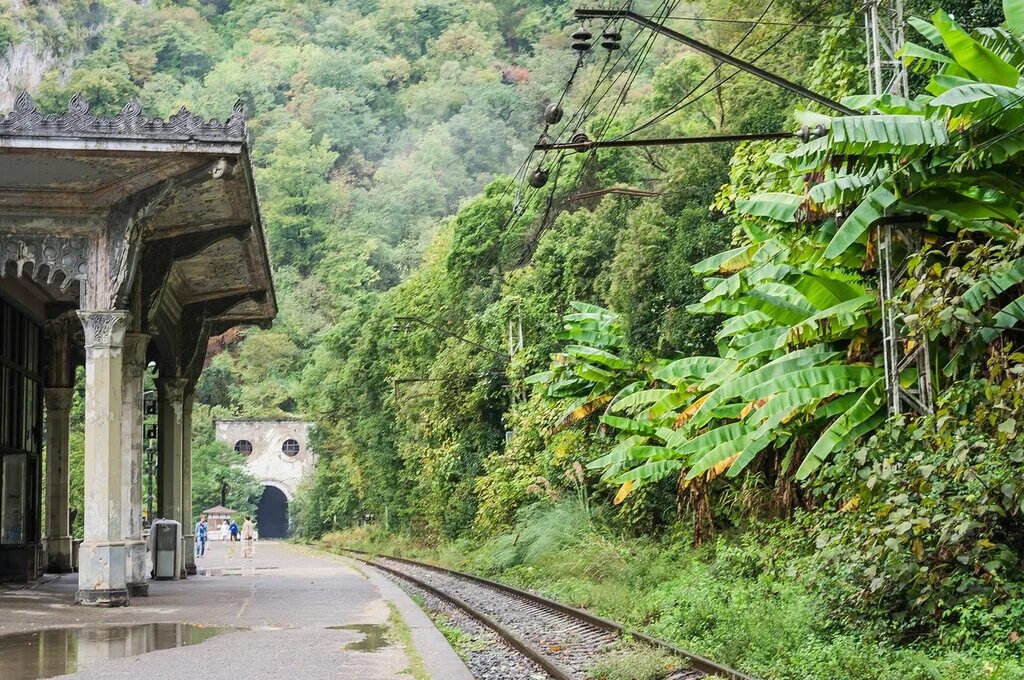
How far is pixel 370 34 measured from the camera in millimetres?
112188

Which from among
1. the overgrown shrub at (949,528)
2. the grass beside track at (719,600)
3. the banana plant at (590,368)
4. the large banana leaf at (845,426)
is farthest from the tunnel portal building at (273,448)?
the overgrown shrub at (949,528)

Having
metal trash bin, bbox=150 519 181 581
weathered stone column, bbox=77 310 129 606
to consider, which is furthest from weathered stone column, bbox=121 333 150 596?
metal trash bin, bbox=150 519 181 581

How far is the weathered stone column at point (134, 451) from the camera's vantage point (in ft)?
58.0

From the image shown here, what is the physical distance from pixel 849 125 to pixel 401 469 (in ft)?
107

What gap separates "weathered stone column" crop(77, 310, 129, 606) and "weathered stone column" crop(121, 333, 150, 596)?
1.57 m

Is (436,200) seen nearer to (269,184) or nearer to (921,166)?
(269,184)

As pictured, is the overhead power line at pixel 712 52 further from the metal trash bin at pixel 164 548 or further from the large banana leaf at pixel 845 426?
the metal trash bin at pixel 164 548

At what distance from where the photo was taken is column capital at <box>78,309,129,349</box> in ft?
51.6

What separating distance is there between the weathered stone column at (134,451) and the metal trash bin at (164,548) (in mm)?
4169

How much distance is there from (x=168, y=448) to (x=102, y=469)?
26.0 feet

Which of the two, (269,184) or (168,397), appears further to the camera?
(269,184)

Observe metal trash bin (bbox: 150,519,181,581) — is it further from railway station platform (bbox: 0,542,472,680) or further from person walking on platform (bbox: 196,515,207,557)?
person walking on platform (bbox: 196,515,207,557)

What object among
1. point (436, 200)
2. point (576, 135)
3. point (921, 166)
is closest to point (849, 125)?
point (921, 166)

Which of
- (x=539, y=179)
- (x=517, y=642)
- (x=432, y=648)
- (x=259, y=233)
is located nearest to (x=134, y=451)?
(x=259, y=233)
